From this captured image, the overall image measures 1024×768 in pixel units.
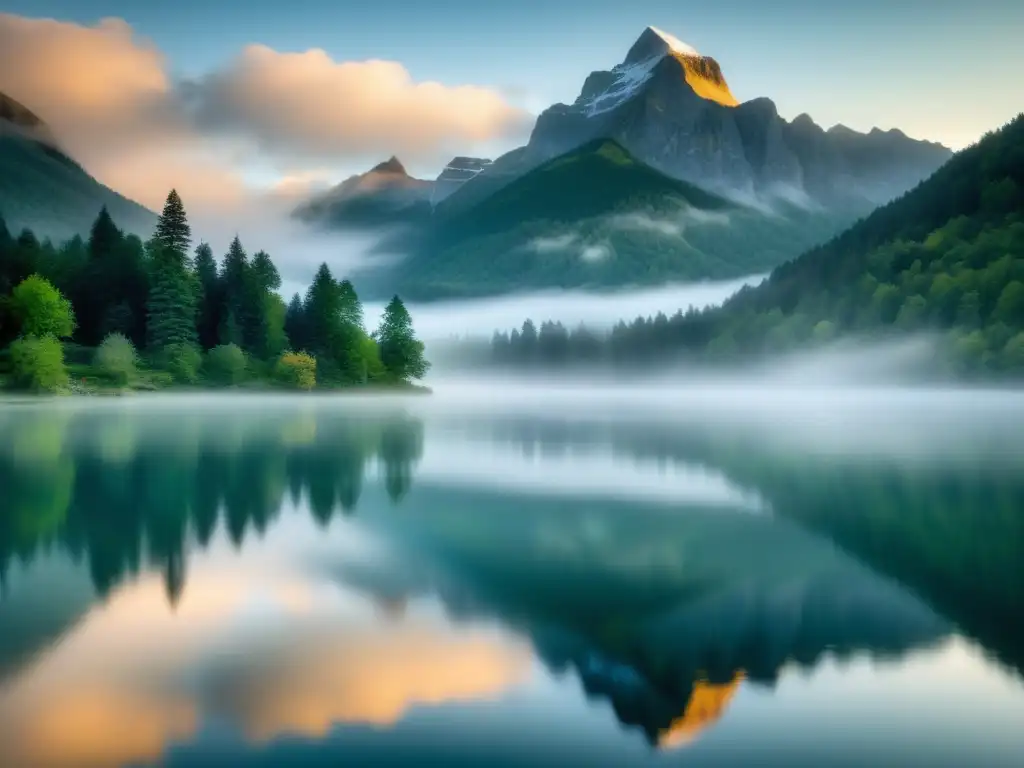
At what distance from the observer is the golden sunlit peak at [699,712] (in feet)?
36.2

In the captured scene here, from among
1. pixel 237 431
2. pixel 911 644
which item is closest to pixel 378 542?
pixel 911 644

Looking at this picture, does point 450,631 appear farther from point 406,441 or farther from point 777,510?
point 406,441

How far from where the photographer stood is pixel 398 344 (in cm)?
15112

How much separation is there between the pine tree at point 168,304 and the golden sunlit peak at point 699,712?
123729 millimetres

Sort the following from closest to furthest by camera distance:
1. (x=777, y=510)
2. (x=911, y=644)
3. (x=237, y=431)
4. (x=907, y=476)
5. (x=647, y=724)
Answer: (x=647, y=724) → (x=911, y=644) → (x=777, y=510) → (x=907, y=476) → (x=237, y=431)

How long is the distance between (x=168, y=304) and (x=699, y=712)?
126 meters

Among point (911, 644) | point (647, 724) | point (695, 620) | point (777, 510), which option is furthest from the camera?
point (777, 510)

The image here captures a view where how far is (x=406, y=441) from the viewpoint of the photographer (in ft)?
180

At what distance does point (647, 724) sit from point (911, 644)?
19.1 feet

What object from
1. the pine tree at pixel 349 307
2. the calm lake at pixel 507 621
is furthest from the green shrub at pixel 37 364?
the calm lake at pixel 507 621

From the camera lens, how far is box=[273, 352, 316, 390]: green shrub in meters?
135

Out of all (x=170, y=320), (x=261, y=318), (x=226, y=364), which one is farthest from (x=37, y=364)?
(x=261, y=318)

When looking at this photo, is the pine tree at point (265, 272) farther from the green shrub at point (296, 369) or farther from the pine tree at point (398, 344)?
the pine tree at point (398, 344)

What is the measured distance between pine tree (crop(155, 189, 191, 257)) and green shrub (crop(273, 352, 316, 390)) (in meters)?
22.4
